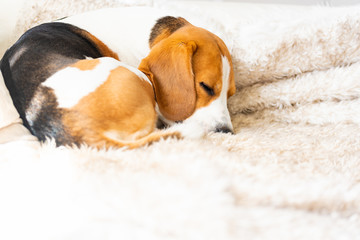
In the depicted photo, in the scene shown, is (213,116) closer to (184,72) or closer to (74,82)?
(184,72)

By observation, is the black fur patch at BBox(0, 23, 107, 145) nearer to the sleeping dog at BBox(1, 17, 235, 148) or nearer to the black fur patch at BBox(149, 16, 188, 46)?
the sleeping dog at BBox(1, 17, 235, 148)

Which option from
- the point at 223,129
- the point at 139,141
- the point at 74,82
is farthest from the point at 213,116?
the point at 74,82

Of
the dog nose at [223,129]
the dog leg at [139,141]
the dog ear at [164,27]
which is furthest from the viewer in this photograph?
the dog ear at [164,27]

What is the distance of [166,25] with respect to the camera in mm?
1786

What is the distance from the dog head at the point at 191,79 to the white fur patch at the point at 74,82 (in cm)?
30

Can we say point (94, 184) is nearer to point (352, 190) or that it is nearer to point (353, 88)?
point (352, 190)

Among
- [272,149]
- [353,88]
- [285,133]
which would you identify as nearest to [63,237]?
[272,149]

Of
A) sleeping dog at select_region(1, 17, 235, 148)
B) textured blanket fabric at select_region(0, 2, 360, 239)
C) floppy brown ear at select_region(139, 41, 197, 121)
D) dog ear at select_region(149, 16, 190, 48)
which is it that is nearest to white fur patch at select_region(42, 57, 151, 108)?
sleeping dog at select_region(1, 17, 235, 148)

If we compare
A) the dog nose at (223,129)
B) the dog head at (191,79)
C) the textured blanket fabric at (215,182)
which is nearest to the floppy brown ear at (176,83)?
the dog head at (191,79)

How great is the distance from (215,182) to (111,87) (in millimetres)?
522

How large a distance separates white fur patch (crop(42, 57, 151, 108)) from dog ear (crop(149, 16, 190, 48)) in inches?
24.9

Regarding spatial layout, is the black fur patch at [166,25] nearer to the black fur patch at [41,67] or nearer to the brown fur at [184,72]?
the brown fur at [184,72]

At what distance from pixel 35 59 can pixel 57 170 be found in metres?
0.54

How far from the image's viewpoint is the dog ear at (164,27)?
175 cm
